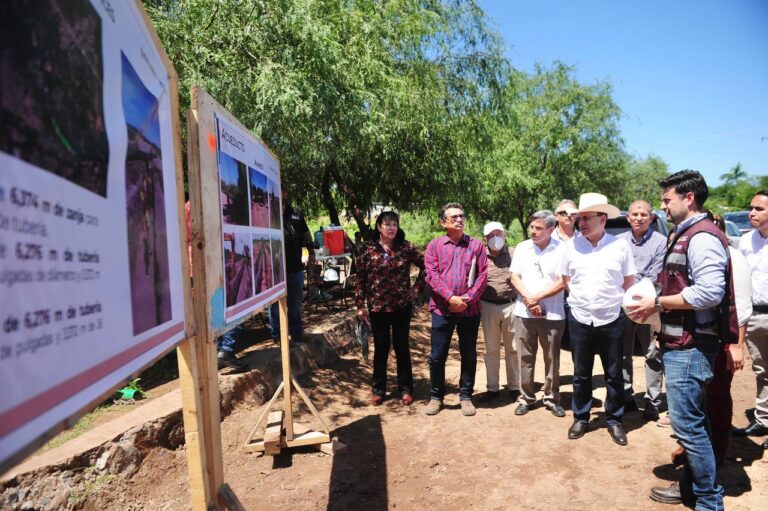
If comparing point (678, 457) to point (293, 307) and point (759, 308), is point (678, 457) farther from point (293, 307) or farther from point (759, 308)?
point (293, 307)

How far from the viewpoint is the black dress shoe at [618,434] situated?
12.9 feet

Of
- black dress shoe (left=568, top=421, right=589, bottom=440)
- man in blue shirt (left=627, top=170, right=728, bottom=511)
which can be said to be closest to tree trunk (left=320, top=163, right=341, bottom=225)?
black dress shoe (left=568, top=421, right=589, bottom=440)

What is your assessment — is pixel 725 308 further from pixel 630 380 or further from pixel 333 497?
pixel 333 497

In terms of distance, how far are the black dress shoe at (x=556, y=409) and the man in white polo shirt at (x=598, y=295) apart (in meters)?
0.47

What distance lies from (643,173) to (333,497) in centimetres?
4092

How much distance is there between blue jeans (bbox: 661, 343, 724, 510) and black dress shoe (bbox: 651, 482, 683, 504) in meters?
0.16

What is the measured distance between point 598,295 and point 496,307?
1273 millimetres

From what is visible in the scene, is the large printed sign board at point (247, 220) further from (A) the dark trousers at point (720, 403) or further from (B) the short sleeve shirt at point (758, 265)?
(B) the short sleeve shirt at point (758, 265)

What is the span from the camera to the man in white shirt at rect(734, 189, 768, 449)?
3.89m

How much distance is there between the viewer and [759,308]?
3918mm

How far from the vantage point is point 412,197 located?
9.24 metres

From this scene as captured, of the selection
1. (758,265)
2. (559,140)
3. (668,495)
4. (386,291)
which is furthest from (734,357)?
(559,140)

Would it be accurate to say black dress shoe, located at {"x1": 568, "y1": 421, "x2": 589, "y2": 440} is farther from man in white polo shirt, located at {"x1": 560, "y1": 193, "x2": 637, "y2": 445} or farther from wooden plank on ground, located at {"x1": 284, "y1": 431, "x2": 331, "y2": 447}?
wooden plank on ground, located at {"x1": 284, "y1": 431, "x2": 331, "y2": 447}

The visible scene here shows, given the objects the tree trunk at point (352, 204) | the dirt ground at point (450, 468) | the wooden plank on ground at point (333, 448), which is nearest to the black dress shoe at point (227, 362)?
the dirt ground at point (450, 468)
